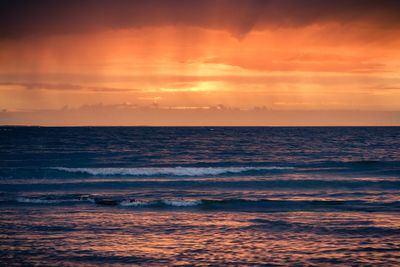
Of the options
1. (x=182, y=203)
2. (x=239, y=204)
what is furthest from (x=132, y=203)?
(x=239, y=204)

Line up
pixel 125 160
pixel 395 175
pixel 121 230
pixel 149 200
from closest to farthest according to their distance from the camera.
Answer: pixel 121 230 → pixel 149 200 → pixel 395 175 → pixel 125 160

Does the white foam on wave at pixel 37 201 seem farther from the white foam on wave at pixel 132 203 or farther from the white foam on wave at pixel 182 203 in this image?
the white foam on wave at pixel 182 203

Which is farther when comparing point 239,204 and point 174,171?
point 174,171

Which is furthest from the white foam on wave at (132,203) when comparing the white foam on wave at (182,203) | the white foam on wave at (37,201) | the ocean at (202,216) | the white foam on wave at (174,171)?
the white foam on wave at (174,171)

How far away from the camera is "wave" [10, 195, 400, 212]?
24531mm

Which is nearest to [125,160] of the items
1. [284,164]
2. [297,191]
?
[284,164]

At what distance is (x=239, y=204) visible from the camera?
25.9m

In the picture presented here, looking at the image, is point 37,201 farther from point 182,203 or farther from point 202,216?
point 202,216

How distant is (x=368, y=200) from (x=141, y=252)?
16.7m

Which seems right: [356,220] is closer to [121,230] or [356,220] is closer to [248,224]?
[248,224]

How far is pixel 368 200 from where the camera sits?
27266 millimetres

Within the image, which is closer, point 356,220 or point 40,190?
point 356,220

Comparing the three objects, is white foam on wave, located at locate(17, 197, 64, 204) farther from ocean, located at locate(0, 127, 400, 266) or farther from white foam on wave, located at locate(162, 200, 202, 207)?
white foam on wave, located at locate(162, 200, 202, 207)

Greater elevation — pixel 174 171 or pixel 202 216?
pixel 174 171
